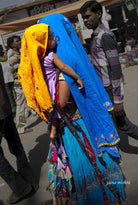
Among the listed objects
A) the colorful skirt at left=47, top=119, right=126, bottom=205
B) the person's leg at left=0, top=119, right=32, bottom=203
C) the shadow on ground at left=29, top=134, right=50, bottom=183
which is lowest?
the shadow on ground at left=29, top=134, right=50, bottom=183

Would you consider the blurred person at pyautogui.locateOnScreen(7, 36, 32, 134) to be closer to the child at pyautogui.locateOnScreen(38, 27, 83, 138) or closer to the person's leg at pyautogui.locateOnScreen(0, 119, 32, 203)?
the person's leg at pyautogui.locateOnScreen(0, 119, 32, 203)

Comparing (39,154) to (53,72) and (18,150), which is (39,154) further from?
(53,72)

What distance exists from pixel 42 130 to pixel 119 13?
1065cm

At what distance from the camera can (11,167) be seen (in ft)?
8.65

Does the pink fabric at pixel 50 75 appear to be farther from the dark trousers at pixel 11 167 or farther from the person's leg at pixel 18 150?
the person's leg at pixel 18 150

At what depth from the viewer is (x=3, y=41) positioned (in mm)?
10445

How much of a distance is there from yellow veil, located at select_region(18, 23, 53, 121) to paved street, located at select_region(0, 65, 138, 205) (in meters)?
1.25

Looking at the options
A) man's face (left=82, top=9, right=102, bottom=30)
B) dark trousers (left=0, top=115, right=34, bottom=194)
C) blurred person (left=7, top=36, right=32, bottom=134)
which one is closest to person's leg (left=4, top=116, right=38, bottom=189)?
dark trousers (left=0, top=115, right=34, bottom=194)

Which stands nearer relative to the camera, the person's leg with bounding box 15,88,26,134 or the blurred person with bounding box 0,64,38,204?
the blurred person with bounding box 0,64,38,204

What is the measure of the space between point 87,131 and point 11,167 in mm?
1180

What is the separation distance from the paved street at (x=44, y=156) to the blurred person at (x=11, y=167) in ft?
0.38

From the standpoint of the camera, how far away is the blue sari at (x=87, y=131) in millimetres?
1801

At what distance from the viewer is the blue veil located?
178cm

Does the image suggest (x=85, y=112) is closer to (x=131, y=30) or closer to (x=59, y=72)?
(x=59, y=72)
